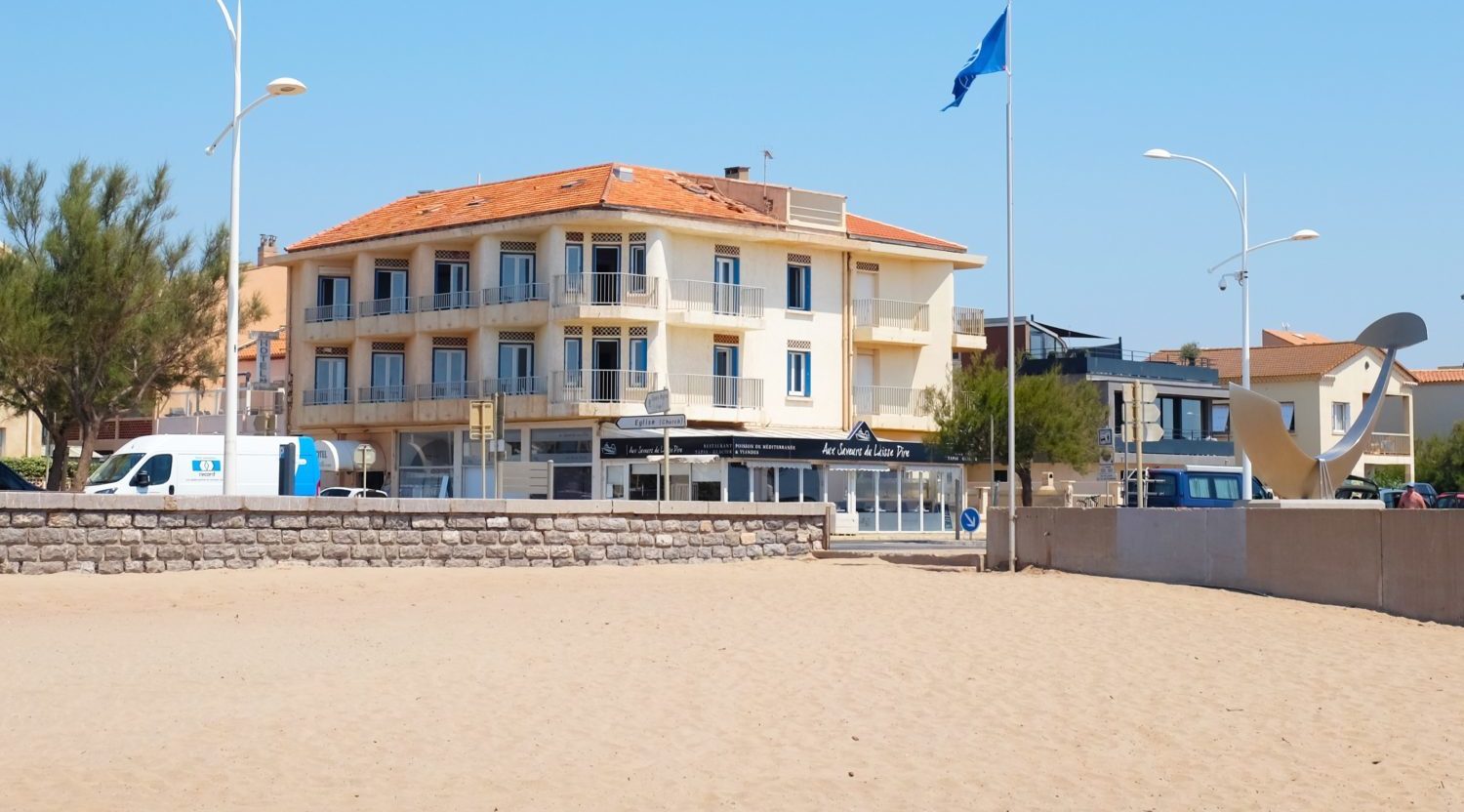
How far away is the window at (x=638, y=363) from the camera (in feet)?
155

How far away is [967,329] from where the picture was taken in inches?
2243

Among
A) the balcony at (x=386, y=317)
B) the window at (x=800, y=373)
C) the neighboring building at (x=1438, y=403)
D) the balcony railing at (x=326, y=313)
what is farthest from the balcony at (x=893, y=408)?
the neighboring building at (x=1438, y=403)

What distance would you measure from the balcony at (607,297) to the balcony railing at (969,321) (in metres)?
13.0

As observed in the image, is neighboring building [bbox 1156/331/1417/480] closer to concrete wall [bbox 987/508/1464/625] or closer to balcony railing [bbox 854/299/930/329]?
balcony railing [bbox 854/299/930/329]

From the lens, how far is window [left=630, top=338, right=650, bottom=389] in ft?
155

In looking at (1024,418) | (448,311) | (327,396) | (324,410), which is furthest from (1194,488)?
(327,396)

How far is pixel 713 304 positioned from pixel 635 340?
2770 mm

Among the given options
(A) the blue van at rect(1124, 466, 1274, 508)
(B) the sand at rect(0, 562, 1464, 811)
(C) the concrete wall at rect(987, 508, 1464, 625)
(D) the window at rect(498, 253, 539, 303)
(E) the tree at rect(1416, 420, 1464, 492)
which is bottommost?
(B) the sand at rect(0, 562, 1464, 811)

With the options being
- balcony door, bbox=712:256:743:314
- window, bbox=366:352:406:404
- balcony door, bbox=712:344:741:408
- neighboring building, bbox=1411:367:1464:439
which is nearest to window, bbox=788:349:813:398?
balcony door, bbox=712:344:741:408

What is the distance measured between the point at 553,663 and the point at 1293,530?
10.3m

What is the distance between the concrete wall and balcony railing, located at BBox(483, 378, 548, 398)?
2433 cm

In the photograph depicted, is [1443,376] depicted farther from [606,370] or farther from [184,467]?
[184,467]

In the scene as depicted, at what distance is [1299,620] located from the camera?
701 inches

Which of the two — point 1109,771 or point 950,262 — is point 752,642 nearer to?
point 1109,771
